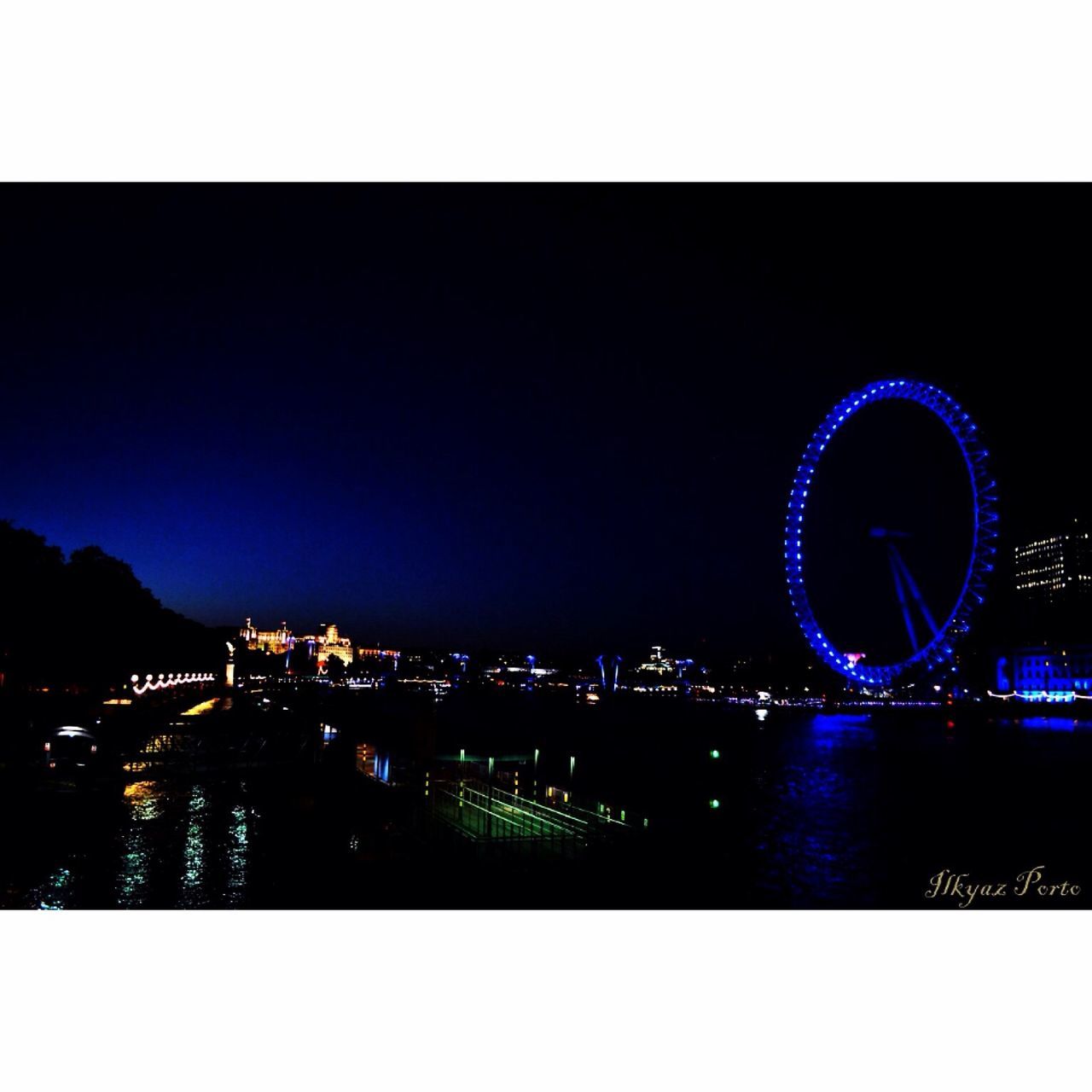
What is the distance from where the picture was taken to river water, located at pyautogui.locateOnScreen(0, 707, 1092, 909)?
10461 millimetres

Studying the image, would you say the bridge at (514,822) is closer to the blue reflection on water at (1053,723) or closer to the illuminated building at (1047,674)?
the blue reflection on water at (1053,723)

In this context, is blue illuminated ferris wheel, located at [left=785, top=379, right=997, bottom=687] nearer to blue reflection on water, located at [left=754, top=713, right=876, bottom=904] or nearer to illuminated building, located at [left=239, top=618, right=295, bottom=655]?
blue reflection on water, located at [left=754, top=713, right=876, bottom=904]

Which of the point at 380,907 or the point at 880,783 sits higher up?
the point at 380,907

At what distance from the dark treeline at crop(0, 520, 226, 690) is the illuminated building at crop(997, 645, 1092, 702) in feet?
246

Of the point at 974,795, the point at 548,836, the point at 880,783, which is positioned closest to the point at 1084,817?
the point at 974,795

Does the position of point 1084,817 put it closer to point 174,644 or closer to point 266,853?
point 266,853

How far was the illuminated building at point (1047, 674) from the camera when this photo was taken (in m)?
83.8

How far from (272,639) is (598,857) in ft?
560

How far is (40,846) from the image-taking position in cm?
1235

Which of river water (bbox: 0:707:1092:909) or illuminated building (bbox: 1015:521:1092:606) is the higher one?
illuminated building (bbox: 1015:521:1092:606)

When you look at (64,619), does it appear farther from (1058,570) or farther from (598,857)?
(1058,570)

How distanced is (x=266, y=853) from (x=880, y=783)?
21463 millimetres

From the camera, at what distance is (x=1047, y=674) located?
88062mm

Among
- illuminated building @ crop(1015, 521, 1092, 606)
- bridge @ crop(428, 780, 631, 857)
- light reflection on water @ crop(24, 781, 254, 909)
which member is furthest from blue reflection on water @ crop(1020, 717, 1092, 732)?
light reflection on water @ crop(24, 781, 254, 909)
